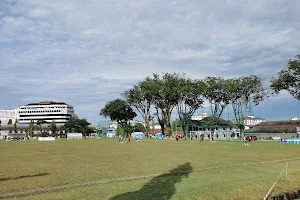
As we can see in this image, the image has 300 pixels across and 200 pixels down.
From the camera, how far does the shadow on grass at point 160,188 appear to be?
10.6 metres

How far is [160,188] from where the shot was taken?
12.1 m

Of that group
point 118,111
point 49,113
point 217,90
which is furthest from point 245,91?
point 49,113

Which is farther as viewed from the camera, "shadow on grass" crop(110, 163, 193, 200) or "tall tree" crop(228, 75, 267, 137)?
"tall tree" crop(228, 75, 267, 137)

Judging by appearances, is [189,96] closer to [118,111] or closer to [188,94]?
[188,94]

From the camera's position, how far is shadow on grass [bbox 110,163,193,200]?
10.6m

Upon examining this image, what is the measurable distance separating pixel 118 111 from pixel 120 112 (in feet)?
3.82

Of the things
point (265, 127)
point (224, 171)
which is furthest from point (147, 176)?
point (265, 127)

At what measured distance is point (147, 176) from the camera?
589 inches

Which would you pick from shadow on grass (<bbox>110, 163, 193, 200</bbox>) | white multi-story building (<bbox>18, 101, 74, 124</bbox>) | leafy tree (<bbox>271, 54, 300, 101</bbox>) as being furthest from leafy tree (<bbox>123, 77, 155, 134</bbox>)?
white multi-story building (<bbox>18, 101, 74, 124</bbox>)

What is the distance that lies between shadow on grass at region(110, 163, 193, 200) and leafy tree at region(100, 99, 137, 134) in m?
94.2

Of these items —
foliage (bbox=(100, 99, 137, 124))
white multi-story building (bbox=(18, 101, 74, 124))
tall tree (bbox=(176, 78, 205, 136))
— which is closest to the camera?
tall tree (bbox=(176, 78, 205, 136))

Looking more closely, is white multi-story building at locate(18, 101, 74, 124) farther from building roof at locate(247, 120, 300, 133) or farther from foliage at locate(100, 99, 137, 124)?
building roof at locate(247, 120, 300, 133)

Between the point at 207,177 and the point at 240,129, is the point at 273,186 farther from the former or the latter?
the point at 240,129

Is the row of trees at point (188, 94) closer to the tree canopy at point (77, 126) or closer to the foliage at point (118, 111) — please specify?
the foliage at point (118, 111)
